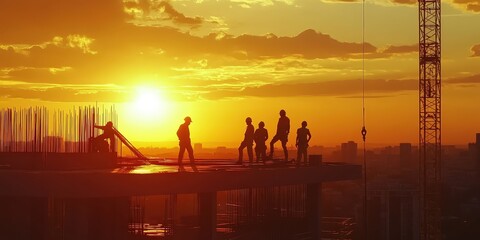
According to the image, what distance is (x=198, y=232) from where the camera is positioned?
25734 millimetres

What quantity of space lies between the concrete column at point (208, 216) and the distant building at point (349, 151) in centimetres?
10697

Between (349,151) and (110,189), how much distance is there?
386ft

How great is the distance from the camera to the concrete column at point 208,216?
2514 cm

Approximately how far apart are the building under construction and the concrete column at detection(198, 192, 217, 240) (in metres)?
0.03

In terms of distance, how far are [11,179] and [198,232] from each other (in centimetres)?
645

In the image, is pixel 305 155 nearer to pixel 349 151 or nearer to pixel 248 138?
pixel 248 138

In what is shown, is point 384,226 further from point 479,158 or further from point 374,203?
point 479,158

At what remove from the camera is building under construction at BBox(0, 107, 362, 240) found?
21438mm

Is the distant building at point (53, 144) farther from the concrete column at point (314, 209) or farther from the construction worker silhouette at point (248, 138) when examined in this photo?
the concrete column at point (314, 209)

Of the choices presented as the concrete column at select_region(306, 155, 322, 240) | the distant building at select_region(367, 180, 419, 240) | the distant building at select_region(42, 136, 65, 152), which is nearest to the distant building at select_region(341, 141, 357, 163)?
the distant building at select_region(367, 180, 419, 240)

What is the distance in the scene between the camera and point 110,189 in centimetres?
2127

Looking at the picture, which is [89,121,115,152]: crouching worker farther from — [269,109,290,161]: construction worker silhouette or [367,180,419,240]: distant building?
[367,180,419,240]: distant building

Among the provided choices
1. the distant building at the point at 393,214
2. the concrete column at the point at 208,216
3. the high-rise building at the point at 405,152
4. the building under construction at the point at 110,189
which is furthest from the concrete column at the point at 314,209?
the high-rise building at the point at 405,152

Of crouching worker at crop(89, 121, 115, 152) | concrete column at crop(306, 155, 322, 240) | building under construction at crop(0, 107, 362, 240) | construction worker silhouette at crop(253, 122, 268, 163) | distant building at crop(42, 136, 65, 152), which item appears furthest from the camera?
concrete column at crop(306, 155, 322, 240)
